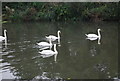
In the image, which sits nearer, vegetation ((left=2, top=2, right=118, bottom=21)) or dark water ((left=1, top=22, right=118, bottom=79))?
dark water ((left=1, top=22, right=118, bottom=79))

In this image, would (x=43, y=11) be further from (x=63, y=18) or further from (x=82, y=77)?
(x=82, y=77)

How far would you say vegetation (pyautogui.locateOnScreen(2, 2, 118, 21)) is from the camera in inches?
1202

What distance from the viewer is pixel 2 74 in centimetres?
1220

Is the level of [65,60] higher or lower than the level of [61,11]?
lower

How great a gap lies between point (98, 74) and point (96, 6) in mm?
20614

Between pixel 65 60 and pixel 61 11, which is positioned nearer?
pixel 65 60

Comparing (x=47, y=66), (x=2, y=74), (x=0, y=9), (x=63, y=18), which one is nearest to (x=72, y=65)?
(x=47, y=66)

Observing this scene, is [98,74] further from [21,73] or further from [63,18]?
[63,18]

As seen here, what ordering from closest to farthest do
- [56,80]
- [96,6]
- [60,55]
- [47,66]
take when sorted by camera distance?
1. [56,80]
2. [47,66]
3. [60,55]
4. [96,6]

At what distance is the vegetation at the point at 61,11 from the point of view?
30531 millimetres

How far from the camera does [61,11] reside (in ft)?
105

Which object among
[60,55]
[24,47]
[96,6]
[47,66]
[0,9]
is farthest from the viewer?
[0,9]

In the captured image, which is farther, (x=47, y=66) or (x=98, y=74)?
(x=47, y=66)

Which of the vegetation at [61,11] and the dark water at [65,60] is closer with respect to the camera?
the dark water at [65,60]
